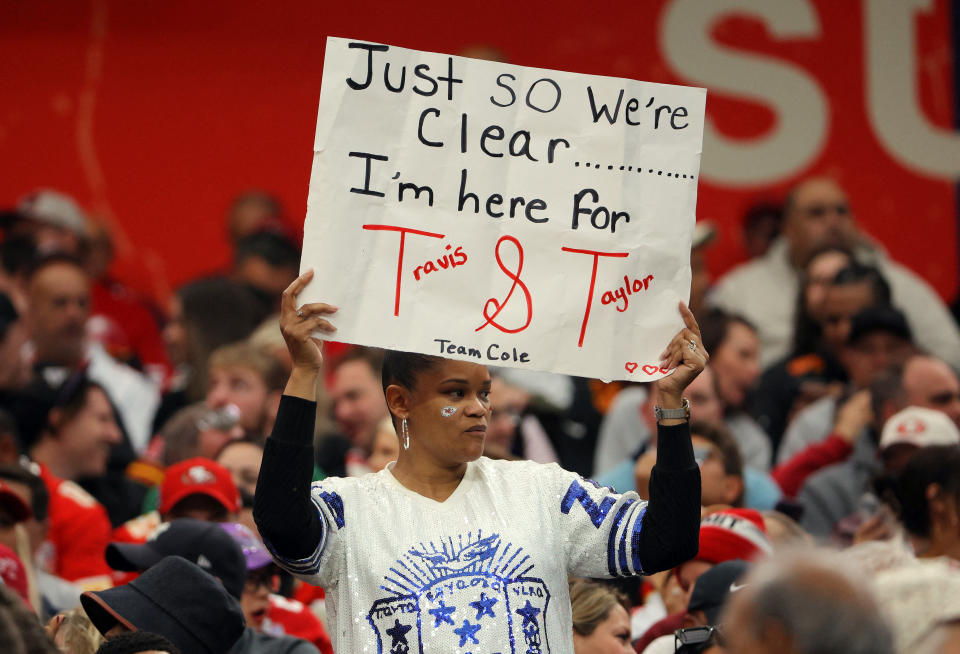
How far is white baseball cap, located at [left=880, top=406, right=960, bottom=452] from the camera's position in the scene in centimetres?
627

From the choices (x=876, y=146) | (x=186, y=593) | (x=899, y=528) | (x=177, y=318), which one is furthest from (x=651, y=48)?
(x=186, y=593)

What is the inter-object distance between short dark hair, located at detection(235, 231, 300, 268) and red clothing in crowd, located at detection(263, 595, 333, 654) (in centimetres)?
465

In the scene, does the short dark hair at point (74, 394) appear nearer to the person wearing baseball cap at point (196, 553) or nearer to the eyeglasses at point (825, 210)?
the person wearing baseball cap at point (196, 553)

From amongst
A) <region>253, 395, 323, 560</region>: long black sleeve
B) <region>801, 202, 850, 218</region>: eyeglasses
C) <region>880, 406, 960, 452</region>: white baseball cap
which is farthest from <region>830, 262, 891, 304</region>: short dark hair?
<region>253, 395, 323, 560</region>: long black sleeve

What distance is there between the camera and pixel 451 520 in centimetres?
375

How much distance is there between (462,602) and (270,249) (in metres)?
6.54

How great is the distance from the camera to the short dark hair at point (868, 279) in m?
8.56

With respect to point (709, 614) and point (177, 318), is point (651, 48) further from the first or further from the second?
point (709, 614)

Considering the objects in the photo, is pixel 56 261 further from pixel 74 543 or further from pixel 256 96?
pixel 74 543

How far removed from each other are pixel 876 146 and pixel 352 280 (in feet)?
25.4

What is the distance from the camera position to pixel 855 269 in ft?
28.5

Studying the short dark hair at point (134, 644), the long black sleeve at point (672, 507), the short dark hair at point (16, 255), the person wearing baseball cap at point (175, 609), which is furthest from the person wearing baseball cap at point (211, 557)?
the short dark hair at point (16, 255)

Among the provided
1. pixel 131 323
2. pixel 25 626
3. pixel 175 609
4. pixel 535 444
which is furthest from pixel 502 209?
pixel 131 323

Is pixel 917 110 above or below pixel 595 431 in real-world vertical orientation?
above
